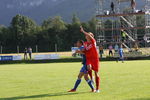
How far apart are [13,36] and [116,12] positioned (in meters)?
65.7

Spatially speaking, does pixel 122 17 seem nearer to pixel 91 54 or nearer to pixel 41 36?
pixel 91 54

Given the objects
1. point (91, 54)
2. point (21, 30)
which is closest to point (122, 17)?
point (91, 54)

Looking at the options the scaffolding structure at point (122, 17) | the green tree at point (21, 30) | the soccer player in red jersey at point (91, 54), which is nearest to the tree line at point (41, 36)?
the green tree at point (21, 30)

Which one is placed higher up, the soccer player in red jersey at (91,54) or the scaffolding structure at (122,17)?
the scaffolding structure at (122,17)

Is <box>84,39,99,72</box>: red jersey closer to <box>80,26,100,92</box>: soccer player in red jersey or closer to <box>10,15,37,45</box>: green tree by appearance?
<box>80,26,100,92</box>: soccer player in red jersey

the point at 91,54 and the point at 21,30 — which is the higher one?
the point at 21,30

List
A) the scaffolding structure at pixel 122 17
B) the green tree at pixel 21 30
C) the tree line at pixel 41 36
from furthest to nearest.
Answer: the green tree at pixel 21 30 → the tree line at pixel 41 36 → the scaffolding structure at pixel 122 17

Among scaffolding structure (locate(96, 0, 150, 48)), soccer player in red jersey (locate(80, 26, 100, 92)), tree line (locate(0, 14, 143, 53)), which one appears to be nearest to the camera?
soccer player in red jersey (locate(80, 26, 100, 92))

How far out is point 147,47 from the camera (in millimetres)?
59781

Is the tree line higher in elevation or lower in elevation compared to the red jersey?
higher

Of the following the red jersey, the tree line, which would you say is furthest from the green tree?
the red jersey

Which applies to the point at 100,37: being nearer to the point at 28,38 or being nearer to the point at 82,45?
the point at 82,45

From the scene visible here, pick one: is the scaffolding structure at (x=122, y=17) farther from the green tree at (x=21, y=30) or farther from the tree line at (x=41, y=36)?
the green tree at (x=21, y=30)

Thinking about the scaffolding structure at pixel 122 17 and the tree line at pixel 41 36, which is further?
the tree line at pixel 41 36
